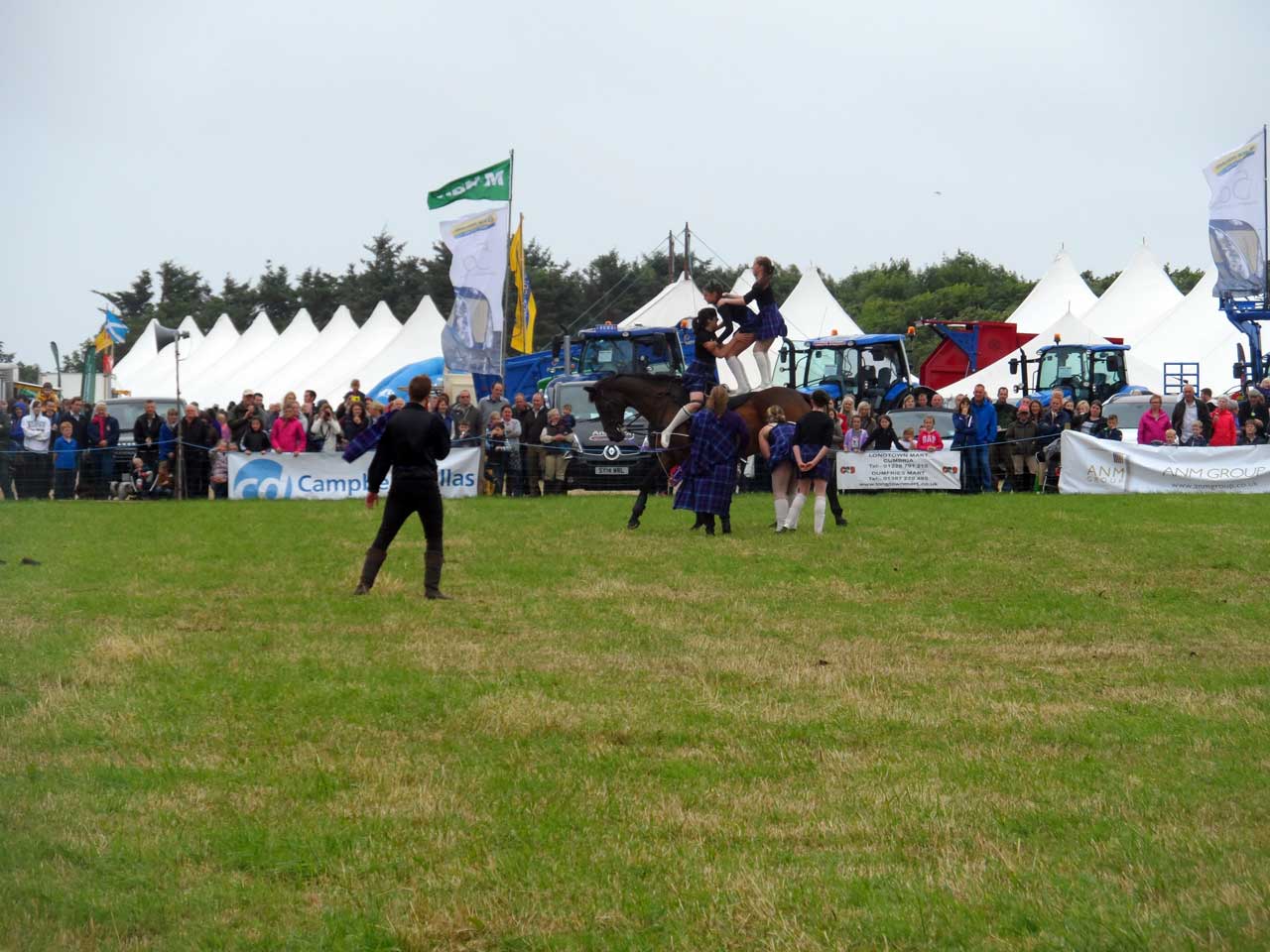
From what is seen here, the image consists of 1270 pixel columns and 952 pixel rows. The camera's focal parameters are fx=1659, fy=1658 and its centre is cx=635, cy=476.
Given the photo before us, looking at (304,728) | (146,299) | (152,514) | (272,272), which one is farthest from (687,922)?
(146,299)

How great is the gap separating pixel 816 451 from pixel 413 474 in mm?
6617

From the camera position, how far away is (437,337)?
49.3 metres

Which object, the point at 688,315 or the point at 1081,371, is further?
the point at 688,315

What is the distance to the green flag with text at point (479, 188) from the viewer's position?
26.6 meters

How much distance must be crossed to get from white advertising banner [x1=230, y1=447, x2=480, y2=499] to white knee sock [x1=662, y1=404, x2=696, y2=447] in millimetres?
7603

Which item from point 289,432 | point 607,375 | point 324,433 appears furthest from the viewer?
point 324,433

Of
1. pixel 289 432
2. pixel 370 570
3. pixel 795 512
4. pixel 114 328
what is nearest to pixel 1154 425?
pixel 795 512

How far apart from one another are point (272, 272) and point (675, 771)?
344 feet

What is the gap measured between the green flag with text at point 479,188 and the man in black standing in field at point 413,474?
14523mm

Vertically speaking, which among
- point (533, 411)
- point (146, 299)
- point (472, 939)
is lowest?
→ point (472, 939)

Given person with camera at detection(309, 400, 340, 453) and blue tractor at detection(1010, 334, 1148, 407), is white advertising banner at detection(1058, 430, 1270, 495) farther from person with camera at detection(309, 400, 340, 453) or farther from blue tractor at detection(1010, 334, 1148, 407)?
person with camera at detection(309, 400, 340, 453)

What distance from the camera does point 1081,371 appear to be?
121 ft

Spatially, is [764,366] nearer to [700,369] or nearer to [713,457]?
[700,369]

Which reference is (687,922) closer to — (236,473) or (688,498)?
(688,498)
